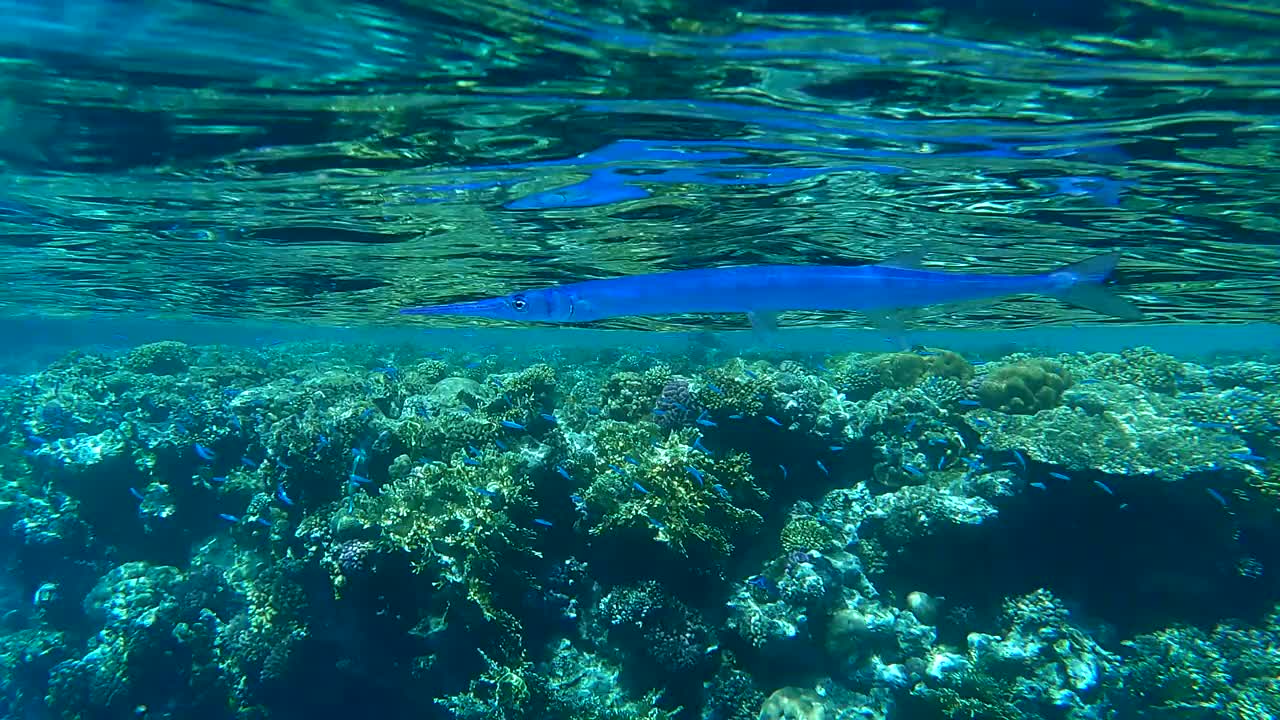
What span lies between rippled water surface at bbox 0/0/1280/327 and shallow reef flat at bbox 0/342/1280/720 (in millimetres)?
3126

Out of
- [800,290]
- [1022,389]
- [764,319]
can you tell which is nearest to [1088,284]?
[800,290]

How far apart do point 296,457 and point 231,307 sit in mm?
17401

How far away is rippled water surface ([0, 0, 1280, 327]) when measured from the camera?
5145 mm

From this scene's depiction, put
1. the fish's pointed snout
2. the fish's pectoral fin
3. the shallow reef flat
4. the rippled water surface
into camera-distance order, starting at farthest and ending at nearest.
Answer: the shallow reef flat, the fish's pectoral fin, the rippled water surface, the fish's pointed snout

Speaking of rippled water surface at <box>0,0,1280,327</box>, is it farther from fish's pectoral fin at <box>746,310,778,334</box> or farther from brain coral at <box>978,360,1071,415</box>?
brain coral at <box>978,360,1071,415</box>

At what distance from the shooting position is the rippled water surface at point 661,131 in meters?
5.14

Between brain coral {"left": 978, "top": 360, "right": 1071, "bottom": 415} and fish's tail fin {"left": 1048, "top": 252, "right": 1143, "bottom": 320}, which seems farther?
brain coral {"left": 978, "top": 360, "right": 1071, "bottom": 415}

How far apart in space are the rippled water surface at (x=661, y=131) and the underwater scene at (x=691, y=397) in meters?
0.06

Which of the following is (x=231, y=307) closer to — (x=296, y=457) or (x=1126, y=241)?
(x=296, y=457)

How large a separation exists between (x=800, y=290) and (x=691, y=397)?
15.1 feet

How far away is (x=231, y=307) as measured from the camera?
24000 millimetres

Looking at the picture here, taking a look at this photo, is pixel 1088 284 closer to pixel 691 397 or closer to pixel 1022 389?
pixel 691 397

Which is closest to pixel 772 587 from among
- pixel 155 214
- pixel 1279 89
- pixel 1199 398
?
pixel 1279 89

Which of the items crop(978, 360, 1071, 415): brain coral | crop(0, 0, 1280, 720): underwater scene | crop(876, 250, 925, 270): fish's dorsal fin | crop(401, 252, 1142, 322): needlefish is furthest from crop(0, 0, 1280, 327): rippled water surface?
crop(978, 360, 1071, 415): brain coral
